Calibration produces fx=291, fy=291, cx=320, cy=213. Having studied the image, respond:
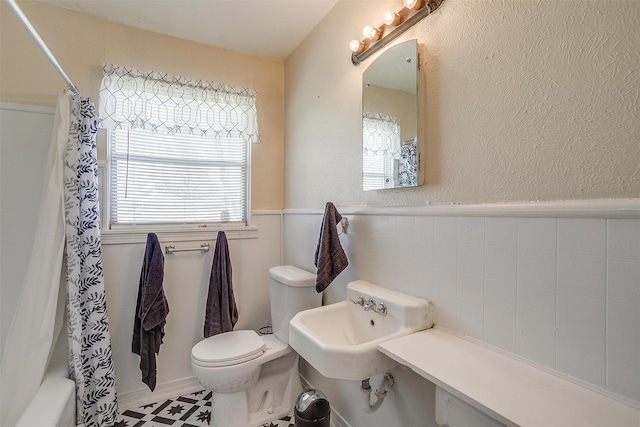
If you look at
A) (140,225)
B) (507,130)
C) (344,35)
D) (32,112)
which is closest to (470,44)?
(507,130)

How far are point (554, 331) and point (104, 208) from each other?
2273mm

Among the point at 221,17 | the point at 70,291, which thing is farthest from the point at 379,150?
the point at 70,291

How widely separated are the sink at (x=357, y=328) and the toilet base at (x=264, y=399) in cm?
65

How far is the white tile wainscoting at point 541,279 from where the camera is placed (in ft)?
2.21

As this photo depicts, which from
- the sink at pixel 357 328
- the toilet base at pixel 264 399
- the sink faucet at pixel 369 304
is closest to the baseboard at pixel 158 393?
the toilet base at pixel 264 399

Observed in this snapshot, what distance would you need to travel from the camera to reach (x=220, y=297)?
6.45 feet

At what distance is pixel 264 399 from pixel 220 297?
2.27ft

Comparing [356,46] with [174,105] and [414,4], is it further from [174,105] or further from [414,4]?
[174,105]

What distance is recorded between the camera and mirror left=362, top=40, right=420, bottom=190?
1181 millimetres

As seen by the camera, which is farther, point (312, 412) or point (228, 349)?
point (228, 349)

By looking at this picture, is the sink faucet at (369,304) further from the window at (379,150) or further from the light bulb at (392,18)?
the light bulb at (392,18)

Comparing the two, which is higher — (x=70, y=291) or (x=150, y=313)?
(x=70, y=291)

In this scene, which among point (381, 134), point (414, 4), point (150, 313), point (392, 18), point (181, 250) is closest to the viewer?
point (414, 4)

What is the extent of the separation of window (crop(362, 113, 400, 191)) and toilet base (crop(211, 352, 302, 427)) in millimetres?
1238
